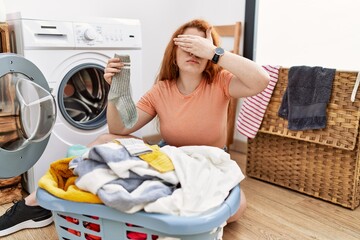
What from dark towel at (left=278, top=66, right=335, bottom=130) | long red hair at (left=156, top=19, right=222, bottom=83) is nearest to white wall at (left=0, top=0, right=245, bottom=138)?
dark towel at (left=278, top=66, right=335, bottom=130)

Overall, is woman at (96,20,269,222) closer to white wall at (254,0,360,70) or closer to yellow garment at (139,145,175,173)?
yellow garment at (139,145,175,173)

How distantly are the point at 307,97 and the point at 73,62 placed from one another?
115cm

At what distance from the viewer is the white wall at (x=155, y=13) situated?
215 cm

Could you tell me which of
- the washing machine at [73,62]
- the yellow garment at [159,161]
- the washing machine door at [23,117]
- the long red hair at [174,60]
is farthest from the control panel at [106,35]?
the yellow garment at [159,161]

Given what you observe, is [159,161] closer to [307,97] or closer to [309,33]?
[307,97]

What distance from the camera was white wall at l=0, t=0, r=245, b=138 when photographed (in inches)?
84.5

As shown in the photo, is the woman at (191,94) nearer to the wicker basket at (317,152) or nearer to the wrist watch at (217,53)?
the wrist watch at (217,53)

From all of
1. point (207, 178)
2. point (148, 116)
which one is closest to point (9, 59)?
point (148, 116)

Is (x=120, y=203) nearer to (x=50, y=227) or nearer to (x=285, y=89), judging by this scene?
(x=50, y=227)

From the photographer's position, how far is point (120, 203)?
87cm

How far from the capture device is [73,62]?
163cm

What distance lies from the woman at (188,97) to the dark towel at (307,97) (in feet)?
1.42

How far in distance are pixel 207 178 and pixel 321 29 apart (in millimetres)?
1246

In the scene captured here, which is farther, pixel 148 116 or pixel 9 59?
pixel 148 116
